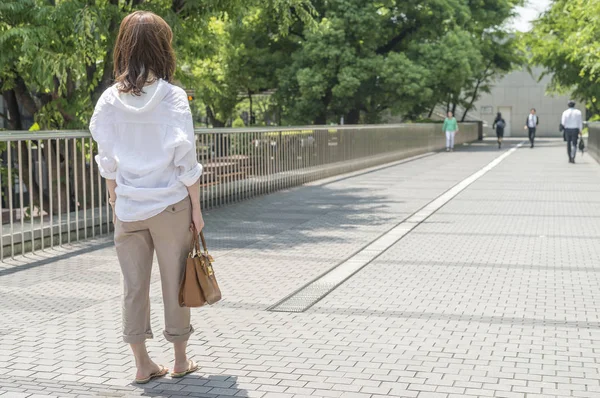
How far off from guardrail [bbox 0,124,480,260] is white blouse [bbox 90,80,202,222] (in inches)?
169

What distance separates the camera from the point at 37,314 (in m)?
6.15

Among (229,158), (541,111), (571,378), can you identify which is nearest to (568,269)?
(571,378)

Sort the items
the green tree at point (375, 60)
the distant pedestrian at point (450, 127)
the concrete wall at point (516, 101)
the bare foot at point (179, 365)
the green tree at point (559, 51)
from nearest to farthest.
Answer: the bare foot at point (179, 365), the green tree at point (375, 60), the distant pedestrian at point (450, 127), the green tree at point (559, 51), the concrete wall at point (516, 101)

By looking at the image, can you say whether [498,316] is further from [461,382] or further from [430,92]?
[430,92]

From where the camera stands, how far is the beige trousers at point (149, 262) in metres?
4.35

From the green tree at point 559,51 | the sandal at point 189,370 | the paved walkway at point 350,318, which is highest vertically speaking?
the green tree at point 559,51

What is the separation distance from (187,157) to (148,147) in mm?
181

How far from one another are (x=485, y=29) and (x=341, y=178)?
94.6 ft

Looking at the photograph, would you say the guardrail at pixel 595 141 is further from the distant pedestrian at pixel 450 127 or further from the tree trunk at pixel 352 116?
the tree trunk at pixel 352 116

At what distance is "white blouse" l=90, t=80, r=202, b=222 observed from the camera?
4.27 m

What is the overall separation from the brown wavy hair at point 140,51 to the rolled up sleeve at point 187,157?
0.87ft

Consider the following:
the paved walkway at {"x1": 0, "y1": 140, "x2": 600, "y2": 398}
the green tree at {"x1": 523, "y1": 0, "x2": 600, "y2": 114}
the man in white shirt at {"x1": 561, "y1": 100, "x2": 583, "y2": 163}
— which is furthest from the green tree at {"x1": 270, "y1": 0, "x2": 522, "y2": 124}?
the paved walkway at {"x1": 0, "y1": 140, "x2": 600, "y2": 398}

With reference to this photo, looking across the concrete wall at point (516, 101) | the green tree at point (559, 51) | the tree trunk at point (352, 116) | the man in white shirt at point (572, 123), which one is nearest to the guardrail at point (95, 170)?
the man in white shirt at point (572, 123)

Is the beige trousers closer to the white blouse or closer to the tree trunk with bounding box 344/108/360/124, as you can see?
the white blouse
